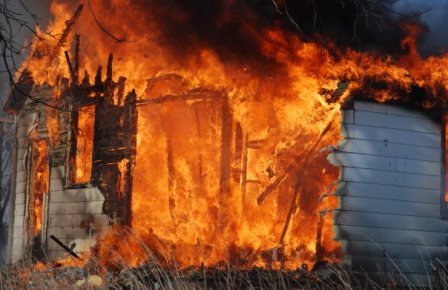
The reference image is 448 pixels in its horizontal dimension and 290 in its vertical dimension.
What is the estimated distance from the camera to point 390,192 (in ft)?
36.3

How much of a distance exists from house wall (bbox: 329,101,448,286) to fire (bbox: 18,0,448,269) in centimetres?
53

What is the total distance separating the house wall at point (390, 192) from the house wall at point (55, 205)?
6.10 m

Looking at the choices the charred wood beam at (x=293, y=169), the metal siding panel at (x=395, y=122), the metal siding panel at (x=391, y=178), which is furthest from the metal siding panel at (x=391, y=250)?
the charred wood beam at (x=293, y=169)

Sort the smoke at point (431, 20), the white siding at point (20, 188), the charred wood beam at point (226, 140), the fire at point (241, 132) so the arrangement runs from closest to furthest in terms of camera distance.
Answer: the fire at point (241, 132) < the smoke at point (431, 20) < the charred wood beam at point (226, 140) < the white siding at point (20, 188)

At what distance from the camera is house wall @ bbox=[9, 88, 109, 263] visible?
48.5 ft

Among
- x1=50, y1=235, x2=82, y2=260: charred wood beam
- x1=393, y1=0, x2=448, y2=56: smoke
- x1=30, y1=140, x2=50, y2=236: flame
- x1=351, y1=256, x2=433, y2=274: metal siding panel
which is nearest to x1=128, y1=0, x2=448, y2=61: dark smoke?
x1=393, y1=0, x2=448, y2=56: smoke

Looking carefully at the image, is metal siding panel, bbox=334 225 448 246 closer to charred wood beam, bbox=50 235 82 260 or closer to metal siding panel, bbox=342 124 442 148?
metal siding panel, bbox=342 124 442 148

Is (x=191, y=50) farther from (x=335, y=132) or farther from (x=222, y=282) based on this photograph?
(x=222, y=282)

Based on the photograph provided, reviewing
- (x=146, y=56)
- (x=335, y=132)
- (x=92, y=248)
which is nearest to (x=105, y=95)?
(x=146, y=56)

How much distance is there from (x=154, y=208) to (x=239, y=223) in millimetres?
2147

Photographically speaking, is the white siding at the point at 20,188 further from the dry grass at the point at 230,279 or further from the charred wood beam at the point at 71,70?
the dry grass at the point at 230,279

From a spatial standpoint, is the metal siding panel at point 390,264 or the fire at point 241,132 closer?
the metal siding panel at point 390,264

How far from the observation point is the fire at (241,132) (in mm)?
11750

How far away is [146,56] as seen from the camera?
14.5 metres
